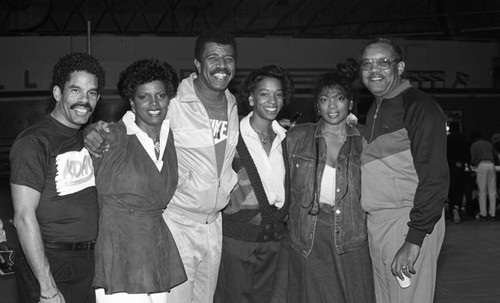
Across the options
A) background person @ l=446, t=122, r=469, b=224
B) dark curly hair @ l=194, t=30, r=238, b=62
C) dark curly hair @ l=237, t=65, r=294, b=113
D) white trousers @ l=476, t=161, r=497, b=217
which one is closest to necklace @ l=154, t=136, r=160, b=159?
dark curly hair @ l=194, t=30, r=238, b=62

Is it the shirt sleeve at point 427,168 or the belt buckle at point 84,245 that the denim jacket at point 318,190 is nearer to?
the shirt sleeve at point 427,168

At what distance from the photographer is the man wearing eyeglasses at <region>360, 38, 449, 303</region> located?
4.57m

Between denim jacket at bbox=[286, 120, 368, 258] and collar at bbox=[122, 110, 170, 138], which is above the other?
collar at bbox=[122, 110, 170, 138]

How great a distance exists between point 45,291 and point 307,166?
2260mm

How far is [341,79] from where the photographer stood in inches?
216

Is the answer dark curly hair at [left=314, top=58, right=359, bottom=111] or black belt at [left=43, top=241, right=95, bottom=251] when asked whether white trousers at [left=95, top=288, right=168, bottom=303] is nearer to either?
black belt at [left=43, top=241, right=95, bottom=251]

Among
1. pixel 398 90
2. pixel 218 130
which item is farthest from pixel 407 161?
pixel 218 130

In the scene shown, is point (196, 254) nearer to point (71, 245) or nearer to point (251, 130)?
point (251, 130)

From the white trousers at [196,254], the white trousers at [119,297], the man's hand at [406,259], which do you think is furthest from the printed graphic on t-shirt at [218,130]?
the man's hand at [406,259]

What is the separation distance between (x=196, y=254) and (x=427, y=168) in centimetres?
170

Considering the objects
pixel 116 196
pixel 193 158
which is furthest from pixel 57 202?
pixel 193 158

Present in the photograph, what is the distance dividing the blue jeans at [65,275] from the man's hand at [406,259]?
189 cm

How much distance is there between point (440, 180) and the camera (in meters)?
4.55

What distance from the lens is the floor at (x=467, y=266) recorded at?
799 cm
